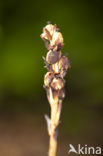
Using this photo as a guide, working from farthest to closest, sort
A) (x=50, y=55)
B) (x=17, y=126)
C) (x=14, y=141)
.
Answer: (x=17, y=126), (x=14, y=141), (x=50, y=55)

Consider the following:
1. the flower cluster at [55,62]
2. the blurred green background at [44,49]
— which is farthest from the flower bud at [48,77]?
the blurred green background at [44,49]

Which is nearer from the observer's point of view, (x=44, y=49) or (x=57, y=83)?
(x=57, y=83)

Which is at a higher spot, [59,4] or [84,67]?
[59,4]

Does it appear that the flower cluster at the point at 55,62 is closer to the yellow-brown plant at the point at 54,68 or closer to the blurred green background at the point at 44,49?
the yellow-brown plant at the point at 54,68

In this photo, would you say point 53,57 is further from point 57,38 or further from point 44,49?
point 44,49

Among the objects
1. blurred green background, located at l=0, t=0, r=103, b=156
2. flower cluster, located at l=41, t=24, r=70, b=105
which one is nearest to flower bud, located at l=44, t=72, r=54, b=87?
flower cluster, located at l=41, t=24, r=70, b=105

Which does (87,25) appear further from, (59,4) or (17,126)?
(17,126)

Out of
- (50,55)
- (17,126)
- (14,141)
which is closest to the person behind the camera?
(50,55)

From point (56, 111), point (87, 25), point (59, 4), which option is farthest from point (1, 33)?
point (56, 111)

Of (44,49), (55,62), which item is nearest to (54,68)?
(55,62)
